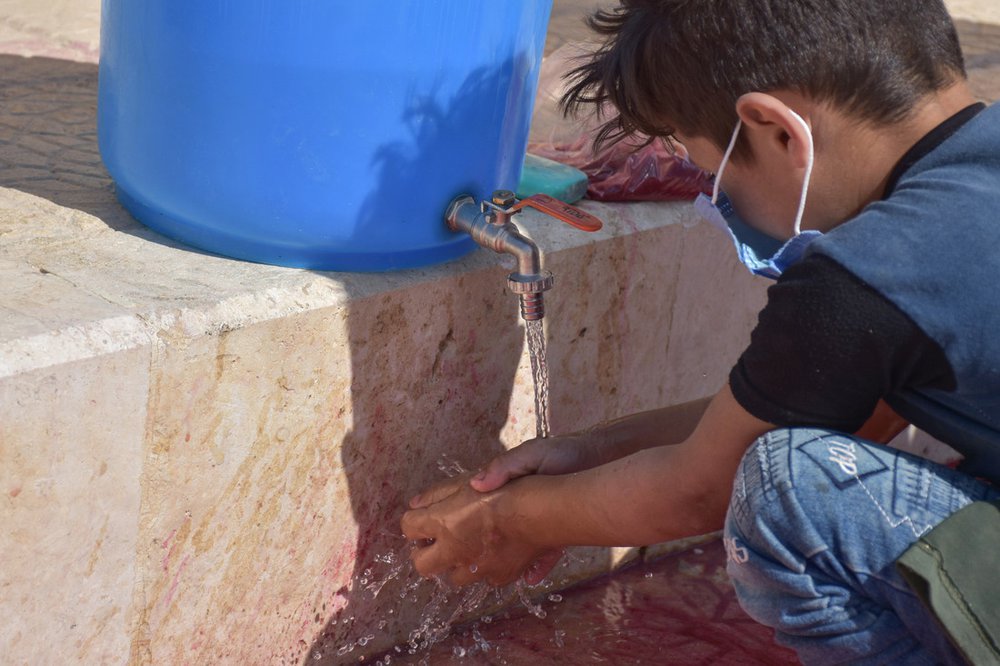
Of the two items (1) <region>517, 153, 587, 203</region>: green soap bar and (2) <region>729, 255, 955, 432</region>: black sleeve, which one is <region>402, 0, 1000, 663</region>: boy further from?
(1) <region>517, 153, 587, 203</region>: green soap bar

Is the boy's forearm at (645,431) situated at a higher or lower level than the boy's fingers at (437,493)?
higher

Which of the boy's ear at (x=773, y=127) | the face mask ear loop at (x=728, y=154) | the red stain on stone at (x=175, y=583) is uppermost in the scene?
the boy's ear at (x=773, y=127)

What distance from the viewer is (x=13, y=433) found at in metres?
1.31

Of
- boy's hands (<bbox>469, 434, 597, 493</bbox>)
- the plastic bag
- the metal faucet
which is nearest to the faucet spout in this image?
the metal faucet

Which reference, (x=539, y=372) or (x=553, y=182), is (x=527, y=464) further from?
(x=553, y=182)

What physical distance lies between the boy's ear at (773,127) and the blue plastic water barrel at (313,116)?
0.41 m

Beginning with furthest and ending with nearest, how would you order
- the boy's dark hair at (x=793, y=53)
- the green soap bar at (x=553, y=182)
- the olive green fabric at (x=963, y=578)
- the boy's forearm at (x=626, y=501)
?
the green soap bar at (x=553, y=182)
the boy's forearm at (x=626, y=501)
the boy's dark hair at (x=793, y=53)
the olive green fabric at (x=963, y=578)

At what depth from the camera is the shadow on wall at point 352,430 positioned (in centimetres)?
155

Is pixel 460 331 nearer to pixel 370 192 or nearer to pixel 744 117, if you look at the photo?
pixel 370 192

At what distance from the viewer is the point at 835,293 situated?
4.04 ft

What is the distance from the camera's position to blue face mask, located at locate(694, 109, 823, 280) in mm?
1422

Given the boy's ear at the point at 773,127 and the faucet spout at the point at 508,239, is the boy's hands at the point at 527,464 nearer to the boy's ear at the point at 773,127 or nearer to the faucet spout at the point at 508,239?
the faucet spout at the point at 508,239

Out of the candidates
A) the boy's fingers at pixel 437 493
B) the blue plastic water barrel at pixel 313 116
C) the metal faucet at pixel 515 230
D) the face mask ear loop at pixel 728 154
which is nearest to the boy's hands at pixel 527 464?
the boy's fingers at pixel 437 493

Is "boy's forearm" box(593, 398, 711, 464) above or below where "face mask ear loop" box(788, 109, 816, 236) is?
below
